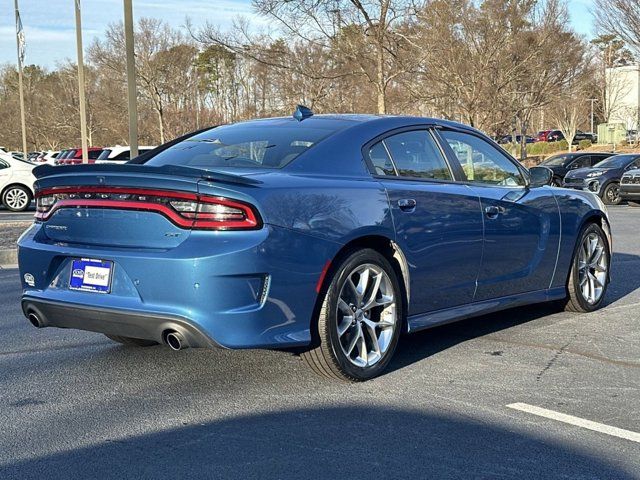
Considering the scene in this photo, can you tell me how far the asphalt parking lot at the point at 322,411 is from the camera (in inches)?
140

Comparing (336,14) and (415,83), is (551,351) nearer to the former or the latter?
(336,14)

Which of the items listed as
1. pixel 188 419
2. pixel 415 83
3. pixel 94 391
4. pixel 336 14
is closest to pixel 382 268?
pixel 188 419

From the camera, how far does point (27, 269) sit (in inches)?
185

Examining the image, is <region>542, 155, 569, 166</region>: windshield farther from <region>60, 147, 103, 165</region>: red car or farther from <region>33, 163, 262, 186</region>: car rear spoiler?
<region>33, 163, 262, 186</region>: car rear spoiler

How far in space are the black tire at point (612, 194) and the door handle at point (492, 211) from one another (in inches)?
767

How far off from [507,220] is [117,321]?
286cm

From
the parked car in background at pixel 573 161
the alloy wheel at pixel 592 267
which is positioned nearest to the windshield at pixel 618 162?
the parked car in background at pixel 573 161

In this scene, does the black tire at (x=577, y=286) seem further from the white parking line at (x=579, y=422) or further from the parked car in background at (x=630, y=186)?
the parked car in background at (x=630, y=186)

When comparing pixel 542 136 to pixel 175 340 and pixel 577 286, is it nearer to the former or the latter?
pixel 577 286

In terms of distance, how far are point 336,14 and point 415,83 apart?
5.52 meters

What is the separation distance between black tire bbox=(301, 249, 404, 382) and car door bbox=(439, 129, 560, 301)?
105cm

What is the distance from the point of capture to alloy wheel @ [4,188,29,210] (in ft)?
67.6

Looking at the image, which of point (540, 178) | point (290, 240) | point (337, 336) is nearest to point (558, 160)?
point (540, 178)

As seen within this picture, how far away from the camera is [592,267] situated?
7.02 metres
